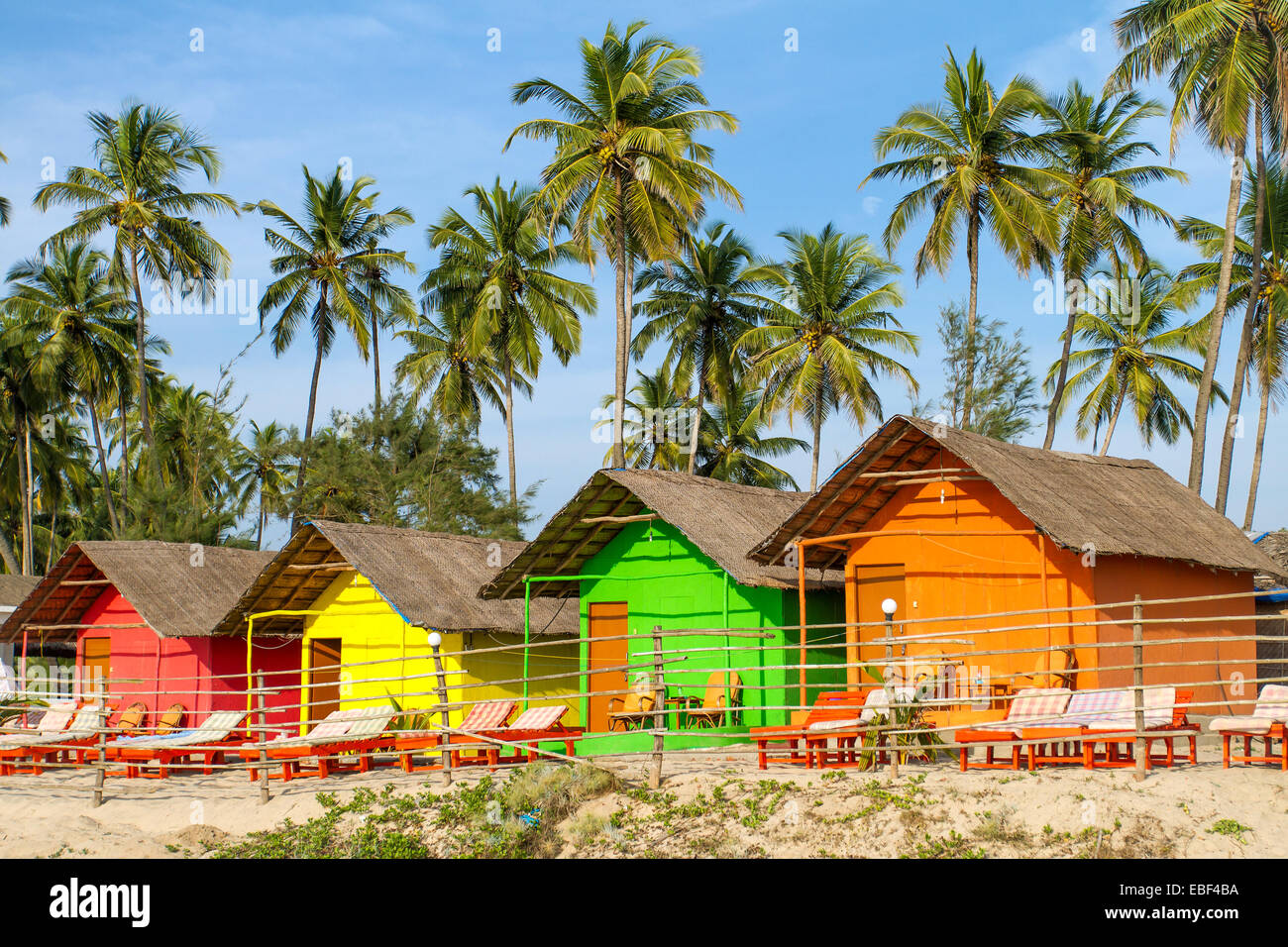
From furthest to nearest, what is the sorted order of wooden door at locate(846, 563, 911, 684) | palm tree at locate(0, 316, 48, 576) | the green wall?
1. palm tree at locate(0, 316, 48, 576)
2. the green wall
3. wooden door at locate(846, 563, 911, 684)

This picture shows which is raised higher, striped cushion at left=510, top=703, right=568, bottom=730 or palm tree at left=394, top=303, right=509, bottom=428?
palm tree at left=394, top=303, right=509, bottom=428

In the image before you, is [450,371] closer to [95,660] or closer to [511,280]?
[511,280]

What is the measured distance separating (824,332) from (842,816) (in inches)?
920

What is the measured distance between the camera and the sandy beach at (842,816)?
30.3 ft

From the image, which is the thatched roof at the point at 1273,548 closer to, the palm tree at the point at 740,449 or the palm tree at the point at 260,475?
the palm tree at the point at 740,449

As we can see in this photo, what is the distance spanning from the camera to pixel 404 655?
1917 cm

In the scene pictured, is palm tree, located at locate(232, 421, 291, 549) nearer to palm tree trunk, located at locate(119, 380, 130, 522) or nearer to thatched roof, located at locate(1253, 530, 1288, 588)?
palm tree trunk, located at locate(119, 380, 130, 522)

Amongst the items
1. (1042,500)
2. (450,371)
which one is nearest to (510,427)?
(450,371)

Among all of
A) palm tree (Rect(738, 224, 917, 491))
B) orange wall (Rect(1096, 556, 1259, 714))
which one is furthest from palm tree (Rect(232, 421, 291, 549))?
orange wall (Rect(1096, 556, 1259, 714))

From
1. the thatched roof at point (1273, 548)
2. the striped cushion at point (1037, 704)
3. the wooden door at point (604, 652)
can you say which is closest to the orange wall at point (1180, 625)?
the striped cushion at point (1037, 704)

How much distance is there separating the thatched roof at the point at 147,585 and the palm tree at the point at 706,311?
14315 millimetres

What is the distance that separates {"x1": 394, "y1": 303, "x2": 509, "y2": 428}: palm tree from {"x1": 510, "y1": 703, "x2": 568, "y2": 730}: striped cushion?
21.0m

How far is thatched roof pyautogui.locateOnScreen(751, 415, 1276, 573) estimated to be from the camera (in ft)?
44.7
